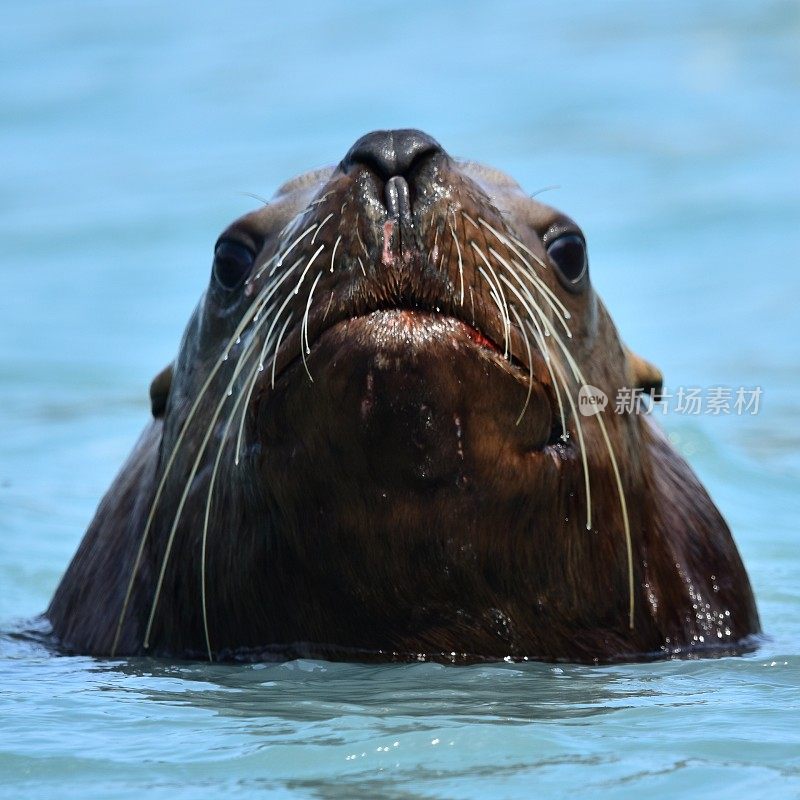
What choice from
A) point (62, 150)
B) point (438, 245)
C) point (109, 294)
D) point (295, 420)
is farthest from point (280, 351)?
point (62, 150)

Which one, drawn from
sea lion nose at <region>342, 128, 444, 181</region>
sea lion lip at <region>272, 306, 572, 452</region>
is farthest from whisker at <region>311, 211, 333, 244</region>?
sea lion lip at <region>272, 306, 572, 452</region>

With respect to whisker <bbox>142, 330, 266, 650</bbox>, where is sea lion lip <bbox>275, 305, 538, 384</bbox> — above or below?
above

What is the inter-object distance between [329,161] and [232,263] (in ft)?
35.2

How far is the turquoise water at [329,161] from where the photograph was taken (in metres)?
3.85

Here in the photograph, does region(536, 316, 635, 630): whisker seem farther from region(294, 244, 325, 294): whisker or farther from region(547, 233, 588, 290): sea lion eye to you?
region(294, 244, 325, 294): whisker

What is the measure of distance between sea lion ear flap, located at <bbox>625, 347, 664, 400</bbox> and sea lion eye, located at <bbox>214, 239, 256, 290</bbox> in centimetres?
114

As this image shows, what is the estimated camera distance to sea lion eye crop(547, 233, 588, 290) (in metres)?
4.82

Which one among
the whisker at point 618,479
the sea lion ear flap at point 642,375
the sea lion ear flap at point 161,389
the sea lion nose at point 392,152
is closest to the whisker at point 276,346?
the sea lion nose at point 392,152

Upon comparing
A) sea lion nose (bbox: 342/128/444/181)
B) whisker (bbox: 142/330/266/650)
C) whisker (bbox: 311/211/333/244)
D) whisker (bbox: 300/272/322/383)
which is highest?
sea lion nose (bbox: 342/128/444/181)

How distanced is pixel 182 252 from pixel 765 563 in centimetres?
689

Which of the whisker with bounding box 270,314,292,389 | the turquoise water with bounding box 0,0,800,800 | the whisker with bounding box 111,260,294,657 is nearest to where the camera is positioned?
the turquoise water with bounding box 0,0,800,800

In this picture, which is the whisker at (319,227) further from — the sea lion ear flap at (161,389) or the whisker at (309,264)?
the sea lion ear flap at (161,389)

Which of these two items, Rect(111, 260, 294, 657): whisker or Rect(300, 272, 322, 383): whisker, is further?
Rect(111, 260, 294, 657): whisker

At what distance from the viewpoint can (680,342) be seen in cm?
1177
